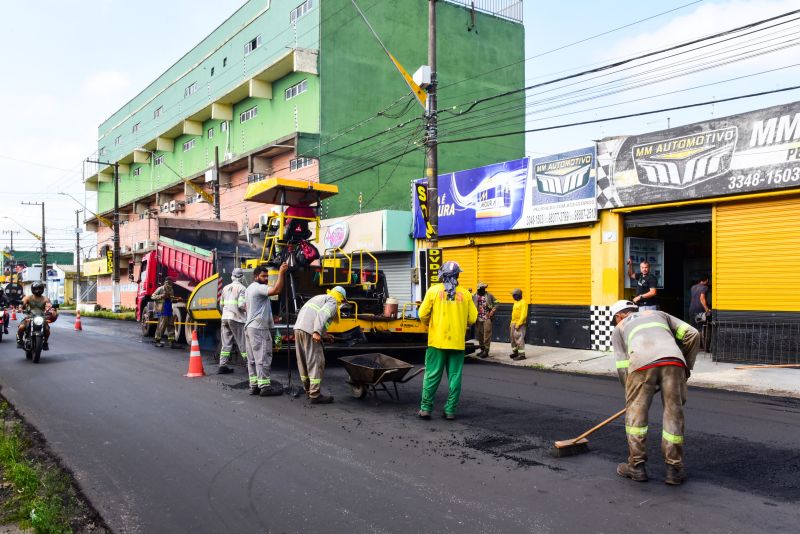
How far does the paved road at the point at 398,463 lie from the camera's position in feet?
14.3

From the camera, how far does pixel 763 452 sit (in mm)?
6000

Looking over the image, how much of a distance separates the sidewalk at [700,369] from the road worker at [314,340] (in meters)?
5.94

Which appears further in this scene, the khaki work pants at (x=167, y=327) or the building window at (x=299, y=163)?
the building window at (x=299, y=163)

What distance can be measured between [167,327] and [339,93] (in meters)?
14.9

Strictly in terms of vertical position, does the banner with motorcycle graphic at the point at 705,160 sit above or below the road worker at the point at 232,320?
above

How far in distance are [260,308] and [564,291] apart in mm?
Result: 8865

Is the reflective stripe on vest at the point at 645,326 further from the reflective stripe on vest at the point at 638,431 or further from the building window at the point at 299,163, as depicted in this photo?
the building window at the point at 299,163

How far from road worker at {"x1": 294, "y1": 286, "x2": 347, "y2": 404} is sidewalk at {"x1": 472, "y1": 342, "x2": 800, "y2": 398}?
5.94 meters

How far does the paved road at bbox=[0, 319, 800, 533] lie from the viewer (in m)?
4.37

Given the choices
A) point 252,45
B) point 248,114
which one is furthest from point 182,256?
point 252,45

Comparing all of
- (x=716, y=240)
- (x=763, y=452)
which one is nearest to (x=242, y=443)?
(x=763, y=452)

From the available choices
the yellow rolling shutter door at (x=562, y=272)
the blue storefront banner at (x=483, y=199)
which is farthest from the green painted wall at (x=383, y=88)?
the yellow rolling shutter door at (x=562, y=272)

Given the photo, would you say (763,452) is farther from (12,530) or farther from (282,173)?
(282,173)

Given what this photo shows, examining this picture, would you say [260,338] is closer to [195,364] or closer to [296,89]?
[195,364]
